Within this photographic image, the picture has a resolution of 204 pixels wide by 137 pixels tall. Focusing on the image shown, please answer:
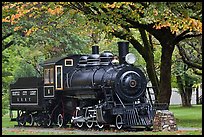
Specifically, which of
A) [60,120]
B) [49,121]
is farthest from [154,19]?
[49,121]

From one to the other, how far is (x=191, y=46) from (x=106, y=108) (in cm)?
1192

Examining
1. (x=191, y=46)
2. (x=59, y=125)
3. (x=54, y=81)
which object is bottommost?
(x=59, y=125)

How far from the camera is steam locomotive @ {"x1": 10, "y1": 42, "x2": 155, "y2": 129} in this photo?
23.2 m

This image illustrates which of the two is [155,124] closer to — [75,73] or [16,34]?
[75,73]

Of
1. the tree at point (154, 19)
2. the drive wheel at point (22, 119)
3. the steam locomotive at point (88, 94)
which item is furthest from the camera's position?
the drive wheel at point (22, 119)

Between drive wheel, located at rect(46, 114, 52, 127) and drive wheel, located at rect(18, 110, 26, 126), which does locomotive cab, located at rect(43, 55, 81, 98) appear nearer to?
drive wheel, located at rect(46, 114, 52, 127)

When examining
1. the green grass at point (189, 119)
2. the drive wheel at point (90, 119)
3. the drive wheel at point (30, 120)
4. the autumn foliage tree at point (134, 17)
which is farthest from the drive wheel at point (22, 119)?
the green grass at point (189, 119)

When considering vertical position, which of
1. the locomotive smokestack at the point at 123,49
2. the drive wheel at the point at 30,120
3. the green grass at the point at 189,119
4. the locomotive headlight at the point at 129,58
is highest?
the locomotive smokestack at the point at 123,49

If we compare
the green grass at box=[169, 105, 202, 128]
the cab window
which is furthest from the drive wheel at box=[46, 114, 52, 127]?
the green grass at box=[169, 105, 202, 128]

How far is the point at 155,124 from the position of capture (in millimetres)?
21125

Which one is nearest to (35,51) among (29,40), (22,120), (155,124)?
(29,40)

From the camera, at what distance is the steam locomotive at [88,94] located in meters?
23.2

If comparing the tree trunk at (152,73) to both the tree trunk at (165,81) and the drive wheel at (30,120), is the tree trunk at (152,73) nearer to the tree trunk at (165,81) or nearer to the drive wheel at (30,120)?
the tree trunk at (165,81)

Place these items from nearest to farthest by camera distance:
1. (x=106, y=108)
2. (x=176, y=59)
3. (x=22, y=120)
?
(x=106, y=108) → (x=22, y=120) → (x=176, y=59)
